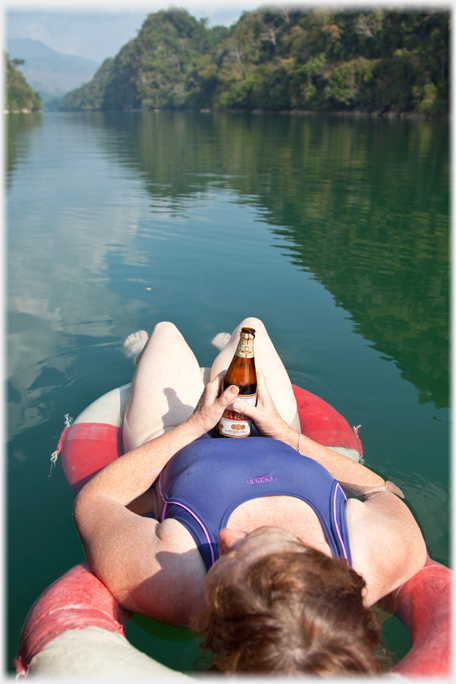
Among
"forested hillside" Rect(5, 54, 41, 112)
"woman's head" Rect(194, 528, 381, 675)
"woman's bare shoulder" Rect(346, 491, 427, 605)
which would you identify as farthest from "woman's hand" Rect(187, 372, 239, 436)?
"forested hillside" Rect(5, 54, 41, 112)

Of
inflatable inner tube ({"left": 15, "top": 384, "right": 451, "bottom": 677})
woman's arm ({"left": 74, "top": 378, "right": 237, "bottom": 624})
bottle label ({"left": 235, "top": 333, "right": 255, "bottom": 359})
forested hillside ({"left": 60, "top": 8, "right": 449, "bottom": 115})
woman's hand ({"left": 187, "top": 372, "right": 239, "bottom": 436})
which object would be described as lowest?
inflatable inner tube ({"left": 15, "top": 384, "right": 451, "bottom": 677})

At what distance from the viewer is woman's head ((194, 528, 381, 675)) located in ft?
4.21

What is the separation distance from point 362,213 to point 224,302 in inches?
217

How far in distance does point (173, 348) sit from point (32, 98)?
11860 centimetres

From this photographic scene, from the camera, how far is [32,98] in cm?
10156

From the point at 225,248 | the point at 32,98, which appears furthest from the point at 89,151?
the point at 32,98

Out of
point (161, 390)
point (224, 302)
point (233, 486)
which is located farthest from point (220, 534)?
point (224, 302)

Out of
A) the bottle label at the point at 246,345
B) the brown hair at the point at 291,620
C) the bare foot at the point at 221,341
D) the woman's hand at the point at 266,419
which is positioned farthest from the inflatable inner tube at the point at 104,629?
the bare foot at the point at 221,341

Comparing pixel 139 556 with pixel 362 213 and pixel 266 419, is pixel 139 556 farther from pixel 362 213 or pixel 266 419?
pixel 362 213

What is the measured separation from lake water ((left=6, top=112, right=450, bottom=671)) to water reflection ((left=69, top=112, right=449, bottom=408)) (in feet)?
0.13

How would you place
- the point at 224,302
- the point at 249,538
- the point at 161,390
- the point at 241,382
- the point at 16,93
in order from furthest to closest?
the point at 16,93
the point at 224,302
the point at 161,390
the point at 241,382
the point at 249,538

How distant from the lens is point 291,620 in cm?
132

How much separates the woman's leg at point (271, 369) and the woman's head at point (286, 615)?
165 centimetres

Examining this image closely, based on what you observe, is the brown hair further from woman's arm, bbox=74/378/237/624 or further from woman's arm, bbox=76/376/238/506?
woman's arm, bbox=76/376/238/506
